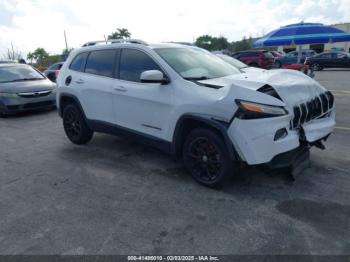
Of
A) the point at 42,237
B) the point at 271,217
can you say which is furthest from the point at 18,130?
the point at 271,217

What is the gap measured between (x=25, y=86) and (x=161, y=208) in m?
7.50

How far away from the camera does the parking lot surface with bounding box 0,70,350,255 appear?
2.91 m

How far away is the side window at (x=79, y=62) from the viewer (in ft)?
18.7

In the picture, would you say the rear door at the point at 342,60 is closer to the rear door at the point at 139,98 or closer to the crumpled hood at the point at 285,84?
the crumpled hood at the point at 285,84

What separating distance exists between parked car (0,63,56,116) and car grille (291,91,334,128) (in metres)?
7.92

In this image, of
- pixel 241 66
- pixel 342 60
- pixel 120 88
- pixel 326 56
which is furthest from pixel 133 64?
pixel 326 56

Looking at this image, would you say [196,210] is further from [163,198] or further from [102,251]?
[102,251]

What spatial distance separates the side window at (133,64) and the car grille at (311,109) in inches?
73.5

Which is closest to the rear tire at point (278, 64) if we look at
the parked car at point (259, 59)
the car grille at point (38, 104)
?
the parked car at point (259, 59)

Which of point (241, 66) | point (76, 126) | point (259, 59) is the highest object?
point (241, 66)

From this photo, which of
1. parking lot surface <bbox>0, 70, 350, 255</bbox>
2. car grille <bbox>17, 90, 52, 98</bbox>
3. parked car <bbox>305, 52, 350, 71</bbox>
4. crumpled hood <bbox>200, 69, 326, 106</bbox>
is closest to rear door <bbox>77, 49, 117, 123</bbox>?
parking lot surface <bbox>0, 70, 350, 255</bbox>

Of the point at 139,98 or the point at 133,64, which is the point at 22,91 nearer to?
the point at 133,64

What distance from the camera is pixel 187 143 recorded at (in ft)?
13.3

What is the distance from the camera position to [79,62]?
5.80 meters
